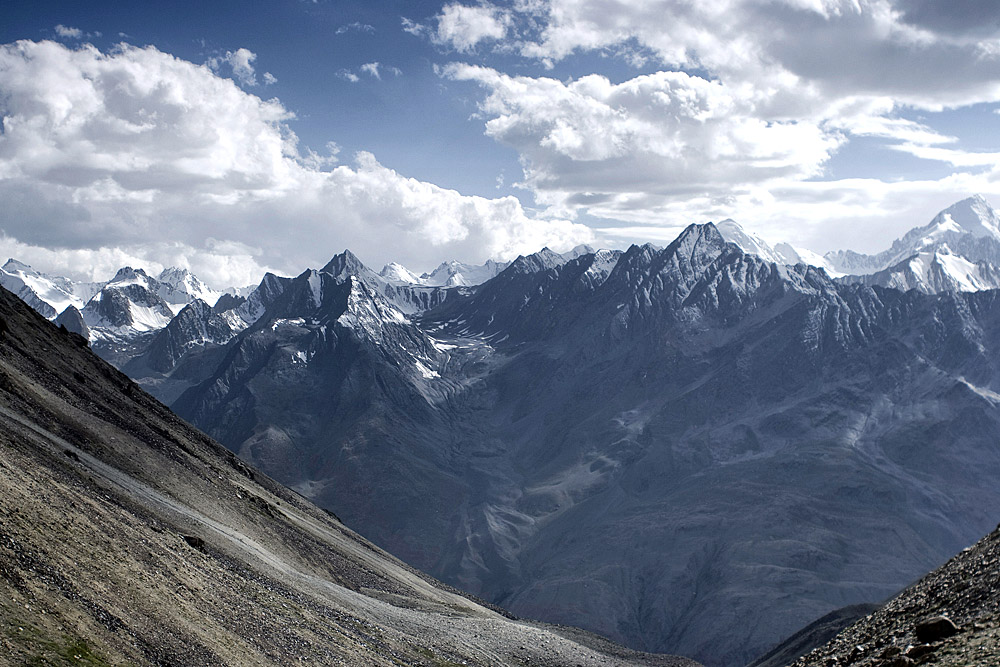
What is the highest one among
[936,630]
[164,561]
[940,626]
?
[940,626]

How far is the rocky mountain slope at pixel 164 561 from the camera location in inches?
2195

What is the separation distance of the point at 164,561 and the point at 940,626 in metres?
58.2

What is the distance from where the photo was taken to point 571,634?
486 feet

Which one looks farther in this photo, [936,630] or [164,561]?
[164,561]

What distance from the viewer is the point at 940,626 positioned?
3762 centimetres

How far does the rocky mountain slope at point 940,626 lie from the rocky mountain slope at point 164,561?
41022mm

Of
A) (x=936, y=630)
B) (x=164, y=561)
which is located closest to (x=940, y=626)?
(x=936, y=630)

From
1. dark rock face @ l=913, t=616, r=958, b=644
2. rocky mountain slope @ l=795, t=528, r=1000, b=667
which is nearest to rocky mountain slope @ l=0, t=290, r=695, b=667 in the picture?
rocky mountain slope @ l=795, t=528, r=1000, b=667

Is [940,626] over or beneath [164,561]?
over

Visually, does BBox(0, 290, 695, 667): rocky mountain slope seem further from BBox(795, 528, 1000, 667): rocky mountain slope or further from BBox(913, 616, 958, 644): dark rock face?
BBox(913, 616, 958, 644): dark rock face

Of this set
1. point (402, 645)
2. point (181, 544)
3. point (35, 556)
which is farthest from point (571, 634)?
point (35, 556)

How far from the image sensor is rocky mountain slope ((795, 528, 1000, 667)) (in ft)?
115

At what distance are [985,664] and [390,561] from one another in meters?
136

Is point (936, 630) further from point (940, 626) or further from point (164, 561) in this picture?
point (164, 561)
